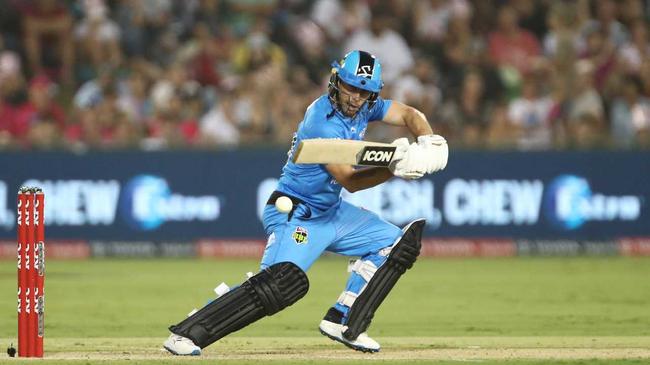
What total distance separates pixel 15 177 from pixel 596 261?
24.0 feet

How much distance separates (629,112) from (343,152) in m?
10.6

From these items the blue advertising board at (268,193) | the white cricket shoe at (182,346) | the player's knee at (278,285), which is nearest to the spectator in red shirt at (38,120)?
the blue advertising board at (268,193)

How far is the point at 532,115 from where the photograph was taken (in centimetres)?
1775

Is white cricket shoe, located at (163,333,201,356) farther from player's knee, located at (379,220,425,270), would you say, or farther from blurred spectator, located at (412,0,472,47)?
blurred spectator, located at (412,0,472,47)

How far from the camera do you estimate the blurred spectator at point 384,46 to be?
18609 mm

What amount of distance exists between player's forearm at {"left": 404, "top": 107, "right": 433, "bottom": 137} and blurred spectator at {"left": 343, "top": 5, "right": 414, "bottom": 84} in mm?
9928

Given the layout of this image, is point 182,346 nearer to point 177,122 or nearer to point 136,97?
point 177,122

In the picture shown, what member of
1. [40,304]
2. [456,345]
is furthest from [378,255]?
[40,304]

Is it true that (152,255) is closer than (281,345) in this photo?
No

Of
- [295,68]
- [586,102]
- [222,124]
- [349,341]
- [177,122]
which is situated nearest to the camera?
[349,341]

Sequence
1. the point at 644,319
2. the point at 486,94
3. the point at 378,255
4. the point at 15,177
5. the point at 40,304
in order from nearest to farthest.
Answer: the point at 40,304 → the point at 378,255 → the point at 644,319 → the point at 15,177 → the point at 486,94

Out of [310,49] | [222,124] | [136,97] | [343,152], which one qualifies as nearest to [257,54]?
[222,124]

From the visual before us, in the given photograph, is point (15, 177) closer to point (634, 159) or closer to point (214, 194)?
point (214, 194)

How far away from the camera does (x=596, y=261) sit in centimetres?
1672
